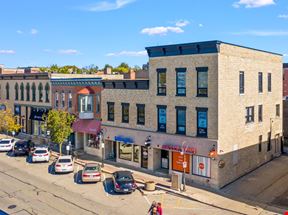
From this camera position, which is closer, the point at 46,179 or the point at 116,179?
the point at 116,179

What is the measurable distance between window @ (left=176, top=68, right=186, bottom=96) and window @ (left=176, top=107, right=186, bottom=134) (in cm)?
146

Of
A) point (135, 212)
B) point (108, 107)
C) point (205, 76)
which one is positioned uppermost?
point (205, 76)

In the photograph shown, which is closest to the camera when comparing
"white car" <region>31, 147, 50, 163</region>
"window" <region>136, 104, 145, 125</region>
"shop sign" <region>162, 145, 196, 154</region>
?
"shop sign" <region>162, 145, 196, 154</region>

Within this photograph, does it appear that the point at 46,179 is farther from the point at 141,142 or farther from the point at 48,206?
the point at 141,142

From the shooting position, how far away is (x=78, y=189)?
2673 cm

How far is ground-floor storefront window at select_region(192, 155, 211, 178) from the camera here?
27.6 metres

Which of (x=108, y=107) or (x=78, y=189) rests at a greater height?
(x=108, y=107)

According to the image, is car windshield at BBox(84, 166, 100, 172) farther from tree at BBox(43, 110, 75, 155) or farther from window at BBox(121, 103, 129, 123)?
tree at BBox(43, 110, 75, 155)

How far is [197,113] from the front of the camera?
93.2 feet

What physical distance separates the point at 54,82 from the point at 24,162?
12889 millimetres

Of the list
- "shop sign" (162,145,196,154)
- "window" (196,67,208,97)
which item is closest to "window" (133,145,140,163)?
"shop sign" (162,145,196,154)

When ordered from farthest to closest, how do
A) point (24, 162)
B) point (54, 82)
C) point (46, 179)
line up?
point (54, 82) < point (24, 162) < point (46, 179)

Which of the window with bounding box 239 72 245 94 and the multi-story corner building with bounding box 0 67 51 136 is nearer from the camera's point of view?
the window with bounding box 239 72 245 94

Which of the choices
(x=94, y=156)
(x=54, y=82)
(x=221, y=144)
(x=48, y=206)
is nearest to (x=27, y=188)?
(x=48, y=206)
